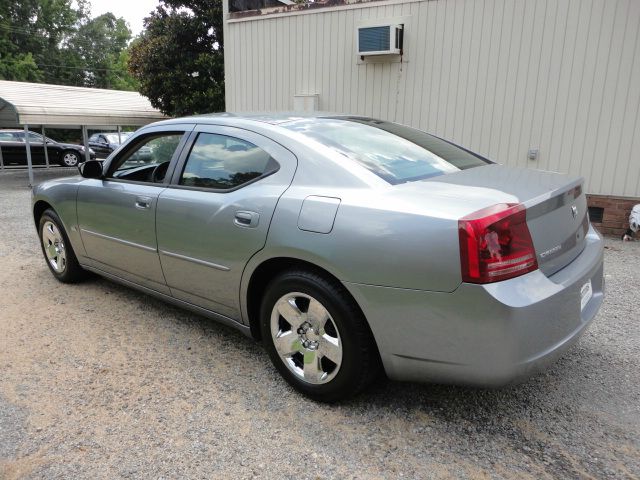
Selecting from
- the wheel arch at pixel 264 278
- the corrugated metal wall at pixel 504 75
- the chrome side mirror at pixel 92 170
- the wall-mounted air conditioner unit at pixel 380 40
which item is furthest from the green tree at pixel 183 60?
the wheel arch at pixel 264 278

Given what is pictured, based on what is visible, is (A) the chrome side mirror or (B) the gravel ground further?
(A) the chrome side mirror

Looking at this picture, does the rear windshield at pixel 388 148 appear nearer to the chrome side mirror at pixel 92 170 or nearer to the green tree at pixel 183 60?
the chrome side mirror at pixel 92 170

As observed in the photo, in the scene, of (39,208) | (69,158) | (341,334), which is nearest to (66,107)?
(69,158)

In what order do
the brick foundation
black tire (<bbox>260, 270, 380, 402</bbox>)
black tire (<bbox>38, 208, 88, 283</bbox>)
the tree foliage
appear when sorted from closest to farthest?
black tire (<bbox>260, 270, 380, 402</bbox>) < black tire (<bbox>38, 208, 88, 283</bbox>) < the brick foundation < the tree foliage

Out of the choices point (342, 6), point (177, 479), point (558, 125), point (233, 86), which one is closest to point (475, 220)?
point (177, 479)

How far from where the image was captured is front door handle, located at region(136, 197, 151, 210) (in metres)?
3.46

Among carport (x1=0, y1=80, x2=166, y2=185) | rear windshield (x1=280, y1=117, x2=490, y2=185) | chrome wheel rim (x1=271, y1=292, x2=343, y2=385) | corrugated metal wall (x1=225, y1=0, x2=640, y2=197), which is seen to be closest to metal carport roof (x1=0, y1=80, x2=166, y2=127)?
carport (x1=0, y1=80, x2=166, y2=185)

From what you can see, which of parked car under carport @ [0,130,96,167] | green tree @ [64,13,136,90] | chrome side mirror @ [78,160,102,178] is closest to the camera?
chrome side mirror @ [78,160,102,178]

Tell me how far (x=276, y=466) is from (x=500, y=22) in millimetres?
6587

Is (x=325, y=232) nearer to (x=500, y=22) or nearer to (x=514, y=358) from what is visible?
(x=514, y=358)

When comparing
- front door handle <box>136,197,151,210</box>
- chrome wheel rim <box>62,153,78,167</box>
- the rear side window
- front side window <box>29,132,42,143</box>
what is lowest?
chrome wheel rim <box>62,153,78,167</box>

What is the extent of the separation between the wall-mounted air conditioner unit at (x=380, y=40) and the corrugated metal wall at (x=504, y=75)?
0.58 feet

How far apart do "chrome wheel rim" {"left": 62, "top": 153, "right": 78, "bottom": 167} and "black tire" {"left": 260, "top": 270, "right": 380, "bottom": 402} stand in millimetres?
17582

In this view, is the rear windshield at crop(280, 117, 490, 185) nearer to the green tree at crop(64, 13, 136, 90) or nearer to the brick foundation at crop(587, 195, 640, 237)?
the brick foundation at crop(587, 195, 640, 237)
